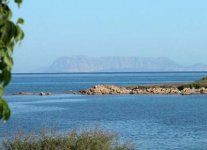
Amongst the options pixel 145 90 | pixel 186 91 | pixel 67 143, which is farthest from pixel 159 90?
pixel 67 143

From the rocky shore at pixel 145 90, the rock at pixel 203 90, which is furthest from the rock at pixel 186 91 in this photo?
the rock at pixel 203 90

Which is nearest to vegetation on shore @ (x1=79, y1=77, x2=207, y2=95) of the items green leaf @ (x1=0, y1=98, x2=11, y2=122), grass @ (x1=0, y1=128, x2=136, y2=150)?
grass @ (x1=0, y1=128, x2=136, y2=150)

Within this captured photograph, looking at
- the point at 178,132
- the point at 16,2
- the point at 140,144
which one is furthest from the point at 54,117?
the point at 16,2

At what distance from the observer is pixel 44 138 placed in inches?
722

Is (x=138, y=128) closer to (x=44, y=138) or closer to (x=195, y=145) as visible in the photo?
→ (x=195, y=145)

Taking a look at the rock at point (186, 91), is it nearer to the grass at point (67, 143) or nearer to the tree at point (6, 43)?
the grass at point (67, 143)

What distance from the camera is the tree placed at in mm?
3752

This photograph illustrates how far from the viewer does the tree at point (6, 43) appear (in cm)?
375

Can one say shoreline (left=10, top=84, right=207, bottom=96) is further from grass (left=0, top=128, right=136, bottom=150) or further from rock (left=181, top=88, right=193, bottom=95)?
grass (left=0, top=128, right=136, bottom=150)

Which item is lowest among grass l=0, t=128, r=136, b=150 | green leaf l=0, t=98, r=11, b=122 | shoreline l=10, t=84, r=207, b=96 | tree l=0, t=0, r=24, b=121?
shoreline l=10, t=84, r=207, b=96

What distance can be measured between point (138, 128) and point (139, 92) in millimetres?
65195

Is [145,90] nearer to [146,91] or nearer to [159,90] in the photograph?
[146,91]

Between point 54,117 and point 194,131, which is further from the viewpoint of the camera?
point 54,117

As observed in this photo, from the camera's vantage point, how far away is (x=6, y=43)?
3846 mm
